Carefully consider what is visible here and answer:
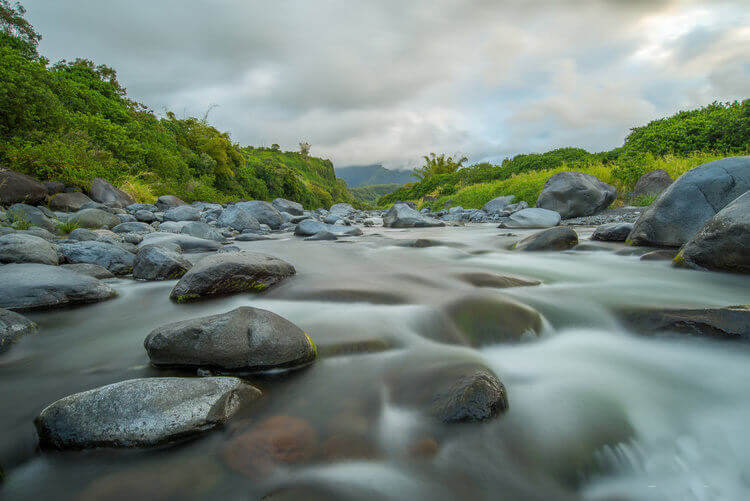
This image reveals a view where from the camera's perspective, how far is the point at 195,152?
87.5 feet

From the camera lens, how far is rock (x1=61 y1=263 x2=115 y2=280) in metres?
4.07

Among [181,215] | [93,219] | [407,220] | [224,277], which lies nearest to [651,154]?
[407,220]

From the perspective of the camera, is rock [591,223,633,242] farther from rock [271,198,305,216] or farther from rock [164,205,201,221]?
rock [271,198,305,216]

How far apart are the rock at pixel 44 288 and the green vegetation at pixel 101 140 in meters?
8.48

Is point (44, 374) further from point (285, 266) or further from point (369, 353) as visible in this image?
point (285, 266)

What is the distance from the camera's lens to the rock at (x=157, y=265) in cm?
422

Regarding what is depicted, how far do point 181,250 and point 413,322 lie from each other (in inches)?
195

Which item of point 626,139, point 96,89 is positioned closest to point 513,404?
point 626,139

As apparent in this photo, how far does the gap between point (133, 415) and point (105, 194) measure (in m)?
12.0

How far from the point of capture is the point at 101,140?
50.8ft

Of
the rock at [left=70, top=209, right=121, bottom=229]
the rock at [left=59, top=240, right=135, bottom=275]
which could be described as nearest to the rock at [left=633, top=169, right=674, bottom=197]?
the rock at [left=59, top=240, right=135, bottom=275]

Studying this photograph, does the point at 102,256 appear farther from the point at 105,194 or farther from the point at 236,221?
the point at 105,194

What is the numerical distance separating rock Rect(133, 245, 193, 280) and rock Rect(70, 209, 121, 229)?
13.0 ft

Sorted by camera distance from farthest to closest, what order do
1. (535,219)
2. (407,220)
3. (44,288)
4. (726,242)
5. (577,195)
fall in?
(407,220) < (577,195) < (535,219) < (726,242) < (44,288)
